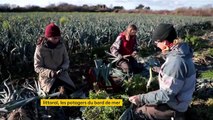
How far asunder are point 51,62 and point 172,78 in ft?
8.57

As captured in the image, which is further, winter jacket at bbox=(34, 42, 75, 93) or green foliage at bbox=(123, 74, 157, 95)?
winter jacket at bbox=(34, 42, 75, 93)

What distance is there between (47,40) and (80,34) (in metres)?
3.88

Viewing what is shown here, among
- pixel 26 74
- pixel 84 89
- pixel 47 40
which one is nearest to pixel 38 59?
pixel 47 40

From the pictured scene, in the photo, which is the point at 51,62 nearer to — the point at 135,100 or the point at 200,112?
the point at 135,100

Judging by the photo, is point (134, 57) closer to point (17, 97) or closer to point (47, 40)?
point (47, 40)

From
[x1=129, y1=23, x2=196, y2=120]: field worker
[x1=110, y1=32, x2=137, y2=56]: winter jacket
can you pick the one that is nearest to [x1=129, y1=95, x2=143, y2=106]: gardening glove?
[x1=129, y1=23, x2=196, y2=120]: field worker

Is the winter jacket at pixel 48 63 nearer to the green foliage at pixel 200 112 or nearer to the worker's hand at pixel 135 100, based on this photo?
the worker's hand at pixel 135 100

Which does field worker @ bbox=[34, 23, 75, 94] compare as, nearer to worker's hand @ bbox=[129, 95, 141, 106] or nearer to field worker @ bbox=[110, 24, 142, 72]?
worker's hand @ bbox=[129, 95, 141, 106]

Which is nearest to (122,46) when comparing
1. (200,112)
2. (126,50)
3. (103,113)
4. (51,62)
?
(126,50)

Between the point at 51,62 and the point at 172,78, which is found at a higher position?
the point at 172,78

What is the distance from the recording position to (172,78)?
420cm

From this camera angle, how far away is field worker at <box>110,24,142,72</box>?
799 centimetres

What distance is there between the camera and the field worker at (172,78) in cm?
421

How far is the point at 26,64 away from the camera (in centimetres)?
782
